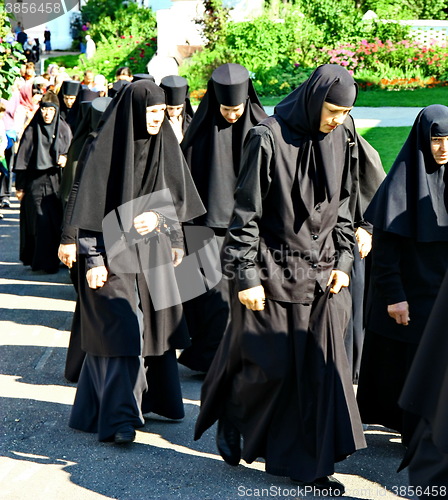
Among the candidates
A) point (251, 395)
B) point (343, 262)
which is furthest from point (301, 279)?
point (251, 395)

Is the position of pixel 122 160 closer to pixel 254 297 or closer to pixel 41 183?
pixel 254 297

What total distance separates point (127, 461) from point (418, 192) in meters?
2.08

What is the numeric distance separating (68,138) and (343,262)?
710 cm

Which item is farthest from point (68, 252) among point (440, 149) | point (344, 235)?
point (440, 149)

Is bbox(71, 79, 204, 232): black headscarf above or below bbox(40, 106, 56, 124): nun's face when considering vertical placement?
above

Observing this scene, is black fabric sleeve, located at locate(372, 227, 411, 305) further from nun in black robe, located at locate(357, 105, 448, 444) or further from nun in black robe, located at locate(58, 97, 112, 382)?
nun in black robe, located at locate(58, 97, 112, 382)

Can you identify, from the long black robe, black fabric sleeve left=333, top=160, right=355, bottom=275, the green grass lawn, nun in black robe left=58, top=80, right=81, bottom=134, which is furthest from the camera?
the green grass lawn

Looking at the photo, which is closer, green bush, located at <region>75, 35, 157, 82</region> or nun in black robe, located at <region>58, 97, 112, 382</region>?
nun in black robe, located at <region>58, 97, 112, 382</region>

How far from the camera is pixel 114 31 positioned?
1345 inches

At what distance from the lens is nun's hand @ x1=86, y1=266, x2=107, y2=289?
203 inches

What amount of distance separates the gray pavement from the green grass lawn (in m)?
7.85

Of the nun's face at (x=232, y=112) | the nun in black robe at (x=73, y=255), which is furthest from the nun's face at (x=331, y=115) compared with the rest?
Answer: the nun's face at (x=232, y=112)

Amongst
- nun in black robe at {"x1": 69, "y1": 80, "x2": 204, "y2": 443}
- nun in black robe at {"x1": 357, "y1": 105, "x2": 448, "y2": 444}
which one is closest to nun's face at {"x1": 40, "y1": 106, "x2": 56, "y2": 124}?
nun in black robe at {"x1": 69, "y1": 80, "x2": 204, "y2": 443}

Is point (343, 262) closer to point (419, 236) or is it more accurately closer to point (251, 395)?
point (419, 236)
